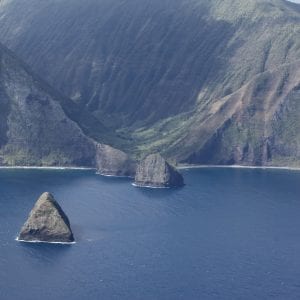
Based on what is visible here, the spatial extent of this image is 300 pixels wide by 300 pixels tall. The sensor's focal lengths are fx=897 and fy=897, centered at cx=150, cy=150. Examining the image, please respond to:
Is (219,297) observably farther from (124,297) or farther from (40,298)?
(40,298)

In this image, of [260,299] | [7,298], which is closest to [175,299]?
[260,299]

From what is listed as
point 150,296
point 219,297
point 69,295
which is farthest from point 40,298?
point 219,297

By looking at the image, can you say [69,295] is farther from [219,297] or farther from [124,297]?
[219,297]

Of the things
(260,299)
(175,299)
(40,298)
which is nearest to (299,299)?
(260,299)

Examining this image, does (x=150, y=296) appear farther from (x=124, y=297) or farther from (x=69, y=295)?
(x=69, y=295)

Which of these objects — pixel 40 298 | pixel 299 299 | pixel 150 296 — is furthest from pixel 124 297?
pixel 299 299

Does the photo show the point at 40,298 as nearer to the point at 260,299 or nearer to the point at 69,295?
the point at 69,295
